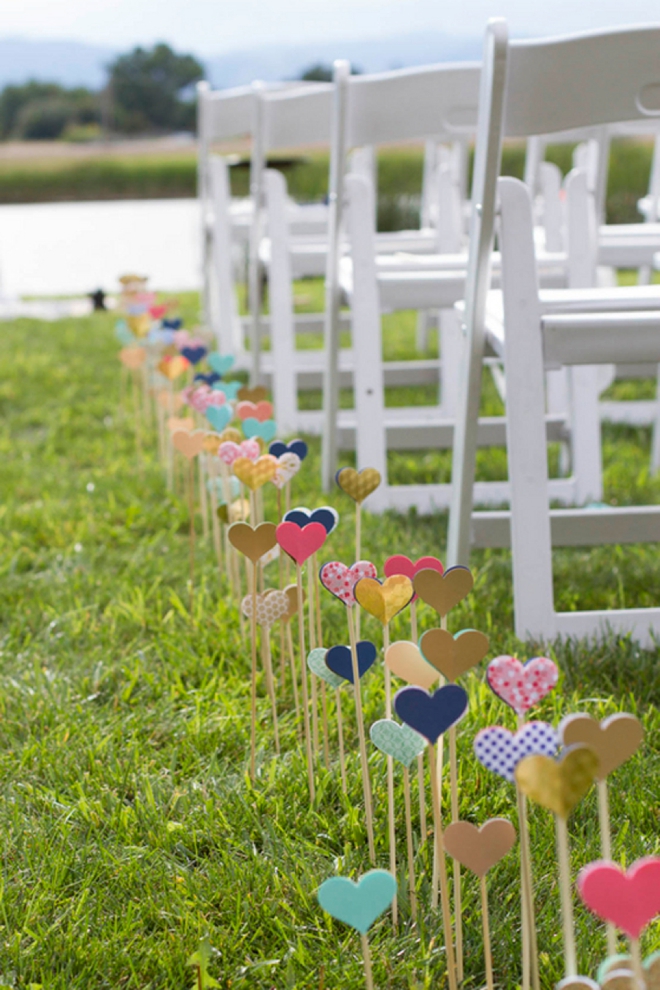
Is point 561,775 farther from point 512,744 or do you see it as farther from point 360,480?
point 360,480

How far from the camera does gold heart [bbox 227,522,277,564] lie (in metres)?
0.88

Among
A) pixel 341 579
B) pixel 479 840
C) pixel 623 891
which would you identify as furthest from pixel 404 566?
pixel 623 891

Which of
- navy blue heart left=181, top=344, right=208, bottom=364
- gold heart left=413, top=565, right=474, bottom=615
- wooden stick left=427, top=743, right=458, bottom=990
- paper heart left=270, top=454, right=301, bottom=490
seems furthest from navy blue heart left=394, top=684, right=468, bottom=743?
navy blue heart left=181, top=344, right=208, bottom=364

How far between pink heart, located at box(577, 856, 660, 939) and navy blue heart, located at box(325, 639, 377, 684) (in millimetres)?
364

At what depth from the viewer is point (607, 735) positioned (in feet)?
1.79

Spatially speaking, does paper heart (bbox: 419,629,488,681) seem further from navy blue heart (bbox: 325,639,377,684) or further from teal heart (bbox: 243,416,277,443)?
teal heart (bbox: 243,416,277,443)

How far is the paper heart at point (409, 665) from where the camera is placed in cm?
73

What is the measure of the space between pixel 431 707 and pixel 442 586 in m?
0.15

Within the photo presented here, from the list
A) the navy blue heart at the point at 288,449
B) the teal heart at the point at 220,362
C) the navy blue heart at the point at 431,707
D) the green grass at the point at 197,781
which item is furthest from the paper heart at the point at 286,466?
the teal heart at the point at 220,362

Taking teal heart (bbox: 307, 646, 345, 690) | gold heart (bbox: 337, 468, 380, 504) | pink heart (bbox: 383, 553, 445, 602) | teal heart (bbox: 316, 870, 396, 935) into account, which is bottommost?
teal heart (bbox: 316, 870, 396, 935)

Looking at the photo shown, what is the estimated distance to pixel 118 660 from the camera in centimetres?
126

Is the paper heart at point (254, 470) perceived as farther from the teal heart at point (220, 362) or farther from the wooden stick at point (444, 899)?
the teal heart at point (220, 362)

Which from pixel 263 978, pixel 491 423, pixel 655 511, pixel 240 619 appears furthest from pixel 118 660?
pixel 491 423

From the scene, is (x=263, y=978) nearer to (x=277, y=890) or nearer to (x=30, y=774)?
(x=277, y=890)
